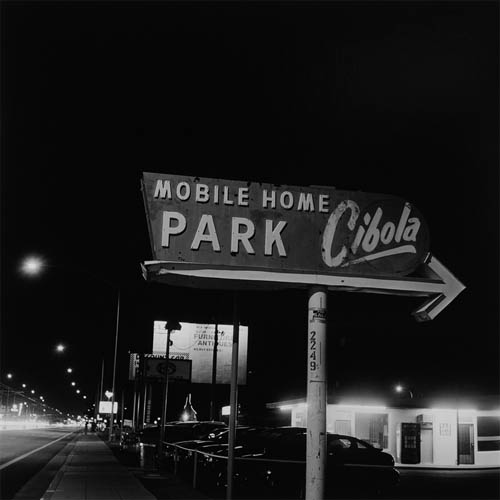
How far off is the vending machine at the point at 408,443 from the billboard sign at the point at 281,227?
2405 cm

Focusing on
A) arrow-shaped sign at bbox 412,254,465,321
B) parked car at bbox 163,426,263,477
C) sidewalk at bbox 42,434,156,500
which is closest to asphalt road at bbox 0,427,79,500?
sidewalk at bbox 42,434,156,500

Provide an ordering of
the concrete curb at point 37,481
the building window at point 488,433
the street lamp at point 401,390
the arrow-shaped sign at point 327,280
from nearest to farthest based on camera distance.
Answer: the arrow-shaped sign at point 327,280
the concrete curb at point 37,481
the street lamp at point 401,390
the building window at point 488,433

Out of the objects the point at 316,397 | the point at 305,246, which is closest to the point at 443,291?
the point at 305,246

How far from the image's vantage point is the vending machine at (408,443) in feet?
96.5

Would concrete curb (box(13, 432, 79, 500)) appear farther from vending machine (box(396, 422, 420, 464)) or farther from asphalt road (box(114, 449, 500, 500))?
vending machine (box(396, 422, 420, 464))

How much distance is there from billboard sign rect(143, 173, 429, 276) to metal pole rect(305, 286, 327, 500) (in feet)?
1.34

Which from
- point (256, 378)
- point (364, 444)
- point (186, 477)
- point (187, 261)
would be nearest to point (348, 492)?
point (364, 444)

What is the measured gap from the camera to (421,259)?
23.4 feet

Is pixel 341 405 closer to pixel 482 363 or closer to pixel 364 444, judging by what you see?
pixel 364 444

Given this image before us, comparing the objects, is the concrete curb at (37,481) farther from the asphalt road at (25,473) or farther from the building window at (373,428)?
the building window at (373,428)

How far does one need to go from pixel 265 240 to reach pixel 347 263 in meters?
0.85

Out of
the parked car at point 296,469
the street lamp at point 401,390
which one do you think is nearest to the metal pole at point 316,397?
the parked car at point 296,469

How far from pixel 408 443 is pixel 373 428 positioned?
5.24 ft

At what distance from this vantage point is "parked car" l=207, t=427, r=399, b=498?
17.1 meters
